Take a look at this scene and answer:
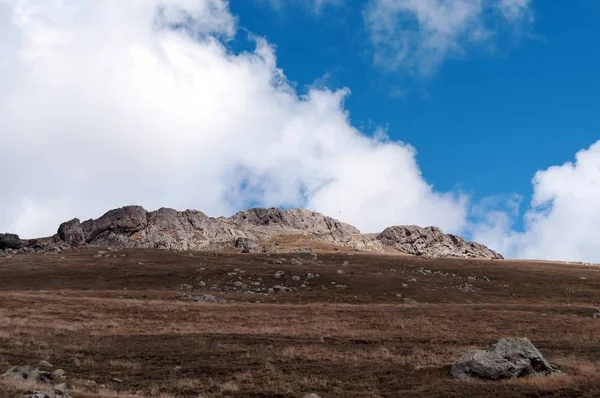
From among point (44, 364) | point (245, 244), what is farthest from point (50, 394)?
point (245, 244)

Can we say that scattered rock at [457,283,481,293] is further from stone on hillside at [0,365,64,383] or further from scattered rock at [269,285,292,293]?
stone on hillside at [0,365,64,383]

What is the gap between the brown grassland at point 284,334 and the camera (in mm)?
21250

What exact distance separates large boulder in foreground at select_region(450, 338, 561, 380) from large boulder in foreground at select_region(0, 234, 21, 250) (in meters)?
132

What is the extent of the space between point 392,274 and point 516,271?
2711 cm

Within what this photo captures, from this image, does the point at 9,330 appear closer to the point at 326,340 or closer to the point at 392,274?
the point at 326,340

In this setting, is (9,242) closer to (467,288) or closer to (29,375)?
(467,288)

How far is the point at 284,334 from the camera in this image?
35.8 m

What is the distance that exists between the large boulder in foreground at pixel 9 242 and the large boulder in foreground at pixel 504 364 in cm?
13200

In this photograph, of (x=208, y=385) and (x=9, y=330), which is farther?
(x=9, y=330)

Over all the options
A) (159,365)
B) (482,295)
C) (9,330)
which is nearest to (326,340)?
(159,365)

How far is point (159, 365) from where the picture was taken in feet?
84.2

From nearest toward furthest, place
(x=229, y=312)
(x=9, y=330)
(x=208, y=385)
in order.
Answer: (x=208, y=385) < (x=9, y=330) < (x=229, y=312)

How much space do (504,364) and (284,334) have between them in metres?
17.1

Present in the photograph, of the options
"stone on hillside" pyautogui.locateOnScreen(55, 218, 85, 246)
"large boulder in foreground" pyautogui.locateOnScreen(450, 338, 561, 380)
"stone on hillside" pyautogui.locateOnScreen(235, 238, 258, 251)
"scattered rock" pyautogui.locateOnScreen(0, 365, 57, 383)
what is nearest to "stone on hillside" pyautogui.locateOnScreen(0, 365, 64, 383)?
"scattered rock" pyautogui.locateOnScreen(0, 365, 57, 383)
